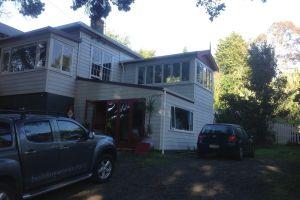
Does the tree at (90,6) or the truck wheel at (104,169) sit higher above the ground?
the tree at (90,6)

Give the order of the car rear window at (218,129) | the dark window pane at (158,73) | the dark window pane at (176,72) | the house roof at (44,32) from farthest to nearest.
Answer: the dark window pane at (158,73), the dark window pane at (176,72), the house roof at (44,32), the car rear window at (218,129)

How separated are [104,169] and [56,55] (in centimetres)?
1066

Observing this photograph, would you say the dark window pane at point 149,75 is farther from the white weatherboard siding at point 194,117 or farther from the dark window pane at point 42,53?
the dark window pane at point 42,53

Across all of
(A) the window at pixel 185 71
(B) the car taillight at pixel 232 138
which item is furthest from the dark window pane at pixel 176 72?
(B) the car taillight at pixel 232 138

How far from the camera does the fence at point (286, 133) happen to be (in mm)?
30031

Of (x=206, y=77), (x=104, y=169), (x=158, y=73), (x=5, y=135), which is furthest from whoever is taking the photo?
(x=206, y=77)

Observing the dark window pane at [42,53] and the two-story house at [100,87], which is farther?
the dark window pane at [42,53]

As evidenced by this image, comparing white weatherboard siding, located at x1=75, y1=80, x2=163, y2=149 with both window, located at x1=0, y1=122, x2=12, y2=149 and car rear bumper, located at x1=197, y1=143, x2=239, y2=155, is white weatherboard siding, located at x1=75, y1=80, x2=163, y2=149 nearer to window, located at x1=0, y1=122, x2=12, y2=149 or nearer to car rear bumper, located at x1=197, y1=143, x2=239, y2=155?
car rear bumper, located at x1=197, y1=143, x2=239, y2=155

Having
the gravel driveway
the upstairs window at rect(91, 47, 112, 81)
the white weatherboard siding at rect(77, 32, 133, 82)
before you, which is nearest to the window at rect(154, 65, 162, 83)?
the upstairs window at rect(91, 47, 112, 81)

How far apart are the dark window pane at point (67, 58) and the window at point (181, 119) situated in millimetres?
5987

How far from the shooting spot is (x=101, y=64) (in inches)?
929

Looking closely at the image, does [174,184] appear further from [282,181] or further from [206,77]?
[206,77]

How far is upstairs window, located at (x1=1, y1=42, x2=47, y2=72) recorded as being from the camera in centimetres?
1941

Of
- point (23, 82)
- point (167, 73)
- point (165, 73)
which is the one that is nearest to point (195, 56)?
point (167, 73)
